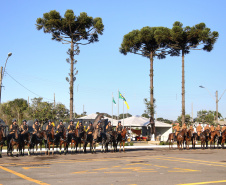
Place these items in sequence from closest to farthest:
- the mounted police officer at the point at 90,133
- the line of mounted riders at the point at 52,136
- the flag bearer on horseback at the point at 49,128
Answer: the line of mounted riders at the point at 52,136 → the flag bearer on horseback at the point at 49,128 → the mounted police officer at the point at 90,133

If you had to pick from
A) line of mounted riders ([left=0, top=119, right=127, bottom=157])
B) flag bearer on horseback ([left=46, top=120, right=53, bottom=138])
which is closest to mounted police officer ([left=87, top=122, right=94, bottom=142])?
line of mounted riders ([left=0, top=119, right=127, bottom=157])

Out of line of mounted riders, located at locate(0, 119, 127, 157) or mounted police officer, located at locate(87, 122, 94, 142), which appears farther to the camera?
mounted police officer, located at locate(87, 122, 94, 142)

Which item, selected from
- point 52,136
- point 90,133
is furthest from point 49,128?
point 90,133

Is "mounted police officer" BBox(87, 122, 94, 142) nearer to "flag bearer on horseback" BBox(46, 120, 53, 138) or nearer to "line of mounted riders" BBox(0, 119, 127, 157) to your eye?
"line of mounted riders" BBox(0, 119, 127, 157)

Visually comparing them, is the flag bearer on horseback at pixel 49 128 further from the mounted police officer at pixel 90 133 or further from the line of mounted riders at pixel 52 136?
the mounted police officer at pixel 90 133

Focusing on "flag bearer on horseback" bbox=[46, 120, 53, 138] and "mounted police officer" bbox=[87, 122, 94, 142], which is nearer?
"flag bearer on horseback" bbox=[46, 120, 53, 138]

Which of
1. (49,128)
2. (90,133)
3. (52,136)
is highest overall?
(49,128)

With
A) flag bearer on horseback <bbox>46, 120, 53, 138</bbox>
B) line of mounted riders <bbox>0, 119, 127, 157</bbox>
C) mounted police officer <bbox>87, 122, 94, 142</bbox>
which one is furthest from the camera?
mounted police officer <bbox>87, 122, 94, 142</bbox>

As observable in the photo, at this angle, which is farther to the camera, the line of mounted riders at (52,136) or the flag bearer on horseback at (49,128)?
the flag bearer on horseback at (49,128)

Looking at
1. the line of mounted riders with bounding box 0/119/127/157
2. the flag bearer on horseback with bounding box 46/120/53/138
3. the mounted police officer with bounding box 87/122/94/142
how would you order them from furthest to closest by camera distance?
the mounted police officer with bounding box 87/122/94/142, the flag bearer on horseback with bounding box 46/120/53/138, the line of mounted riders with bounding box 0/119/127/157

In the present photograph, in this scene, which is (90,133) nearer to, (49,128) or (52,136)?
(52,136)

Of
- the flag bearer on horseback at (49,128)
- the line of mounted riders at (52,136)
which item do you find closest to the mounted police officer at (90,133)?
the line of mounted riders at (52,136)

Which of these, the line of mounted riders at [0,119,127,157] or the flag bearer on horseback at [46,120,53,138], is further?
the flag bearer on horseback at [46,120,53,138]

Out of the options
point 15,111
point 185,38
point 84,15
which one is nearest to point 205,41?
point 185,38
